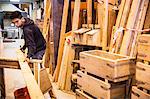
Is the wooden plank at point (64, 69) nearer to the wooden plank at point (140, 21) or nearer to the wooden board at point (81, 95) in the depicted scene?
the wooden board at point (81, 95)

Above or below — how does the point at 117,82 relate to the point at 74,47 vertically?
below

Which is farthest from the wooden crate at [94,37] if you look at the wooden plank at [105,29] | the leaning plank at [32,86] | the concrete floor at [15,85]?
the leaning plank at [32,86]

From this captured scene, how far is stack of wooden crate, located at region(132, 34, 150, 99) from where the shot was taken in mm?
2896

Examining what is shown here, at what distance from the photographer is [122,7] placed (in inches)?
152

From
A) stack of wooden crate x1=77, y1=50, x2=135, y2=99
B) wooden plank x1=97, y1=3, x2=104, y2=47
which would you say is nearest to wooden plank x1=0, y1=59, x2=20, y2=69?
stack of wooden crate x1=77, y1=50, x2=135, y2=99

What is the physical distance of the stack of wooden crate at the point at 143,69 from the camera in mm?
2896

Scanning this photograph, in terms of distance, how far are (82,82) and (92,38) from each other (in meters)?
0.93

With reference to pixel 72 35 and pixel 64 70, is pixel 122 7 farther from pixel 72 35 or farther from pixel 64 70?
pixel 64 70

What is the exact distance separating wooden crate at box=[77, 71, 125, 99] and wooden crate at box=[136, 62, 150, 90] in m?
0.47

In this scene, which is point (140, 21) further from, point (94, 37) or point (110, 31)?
point (94, 37)

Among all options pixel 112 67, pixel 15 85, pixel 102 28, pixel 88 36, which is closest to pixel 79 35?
pixel 88 36

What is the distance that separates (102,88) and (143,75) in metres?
0.75

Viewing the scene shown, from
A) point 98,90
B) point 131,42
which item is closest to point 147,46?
point 131,42

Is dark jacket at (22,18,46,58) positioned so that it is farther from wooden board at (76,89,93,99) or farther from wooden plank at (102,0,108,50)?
wooden plank at (102,0,108,50)
